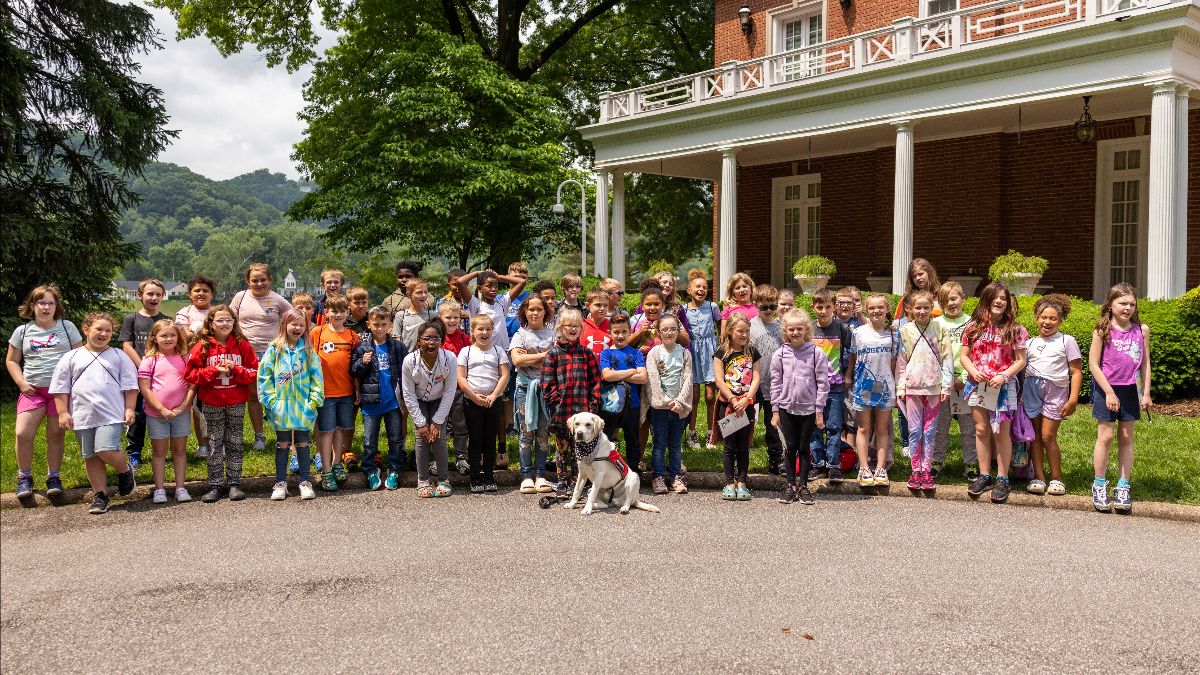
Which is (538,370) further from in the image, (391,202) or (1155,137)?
(391,202)

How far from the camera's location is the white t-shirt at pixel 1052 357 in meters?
7.74

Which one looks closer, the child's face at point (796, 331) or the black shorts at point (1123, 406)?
the black shorts at point (1123, 406)

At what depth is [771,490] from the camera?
8.38 meters

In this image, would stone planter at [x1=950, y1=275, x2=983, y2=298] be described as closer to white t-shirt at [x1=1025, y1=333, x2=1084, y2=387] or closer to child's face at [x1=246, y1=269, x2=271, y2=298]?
white t-shirt at [x1=1025, y1=333, x2=1084, y2=387]

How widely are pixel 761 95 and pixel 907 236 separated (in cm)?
448

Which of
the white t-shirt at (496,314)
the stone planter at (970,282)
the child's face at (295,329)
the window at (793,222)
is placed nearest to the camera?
the child's face at (295,329)

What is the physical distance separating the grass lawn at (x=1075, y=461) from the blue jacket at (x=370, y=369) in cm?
120

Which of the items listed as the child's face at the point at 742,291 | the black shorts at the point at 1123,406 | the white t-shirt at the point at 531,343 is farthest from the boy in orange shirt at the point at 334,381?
the black shorts at the point at 1123,406

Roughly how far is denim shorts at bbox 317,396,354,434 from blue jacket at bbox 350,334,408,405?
137 millimetres

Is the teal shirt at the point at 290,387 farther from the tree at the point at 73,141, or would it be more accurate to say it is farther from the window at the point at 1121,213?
the window at the point at 1121,213

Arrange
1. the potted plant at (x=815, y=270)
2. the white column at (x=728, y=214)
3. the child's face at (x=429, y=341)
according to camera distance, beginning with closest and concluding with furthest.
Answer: the child's face at (x=429, y=341) → the potted plant at (x=815, y=270) → the white column at (x=728, y=214)

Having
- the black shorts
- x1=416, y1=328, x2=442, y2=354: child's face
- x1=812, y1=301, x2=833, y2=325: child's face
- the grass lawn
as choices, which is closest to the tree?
the grass lawn

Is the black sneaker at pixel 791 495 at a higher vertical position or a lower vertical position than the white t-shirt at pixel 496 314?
lower

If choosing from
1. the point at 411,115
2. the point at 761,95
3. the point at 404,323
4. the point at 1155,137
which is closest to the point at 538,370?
the point at 404,323
